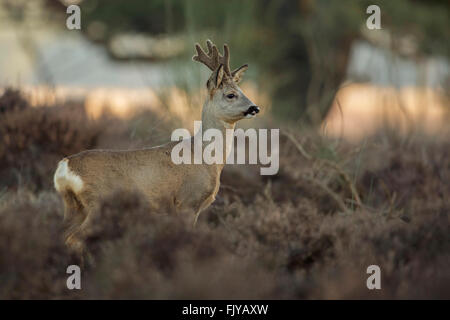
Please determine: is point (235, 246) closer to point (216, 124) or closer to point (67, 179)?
point (216, 124)

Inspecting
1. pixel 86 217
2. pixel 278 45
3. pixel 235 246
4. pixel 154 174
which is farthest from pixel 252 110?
pixel 278 45

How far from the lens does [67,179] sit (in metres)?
5.52

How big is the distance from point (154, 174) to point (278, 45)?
1364 cm

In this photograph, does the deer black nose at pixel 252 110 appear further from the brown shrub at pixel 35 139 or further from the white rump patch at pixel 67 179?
the brown shrub at pixel 35 139

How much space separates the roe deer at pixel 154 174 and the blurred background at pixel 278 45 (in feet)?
23.1

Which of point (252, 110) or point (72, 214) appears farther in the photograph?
point (252, 110)

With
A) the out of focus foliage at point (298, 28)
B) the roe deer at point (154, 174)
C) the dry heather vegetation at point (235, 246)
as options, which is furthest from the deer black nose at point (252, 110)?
the out of focus foliage at point (298, 28)

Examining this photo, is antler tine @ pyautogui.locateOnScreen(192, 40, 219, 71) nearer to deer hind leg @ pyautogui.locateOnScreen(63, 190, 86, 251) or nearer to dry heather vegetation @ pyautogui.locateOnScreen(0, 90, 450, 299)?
dry heather vegetation @ pyautogui.locateOnScreen(0, 90, 450, 299)

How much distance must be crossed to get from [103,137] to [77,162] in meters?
4.06

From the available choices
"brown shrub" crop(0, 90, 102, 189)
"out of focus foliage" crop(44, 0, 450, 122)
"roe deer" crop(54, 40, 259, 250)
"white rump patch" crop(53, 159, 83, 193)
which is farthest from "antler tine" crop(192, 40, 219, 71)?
"out of focus foliage" crop(44, 0, 450, 122)

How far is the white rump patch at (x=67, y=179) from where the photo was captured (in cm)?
551
